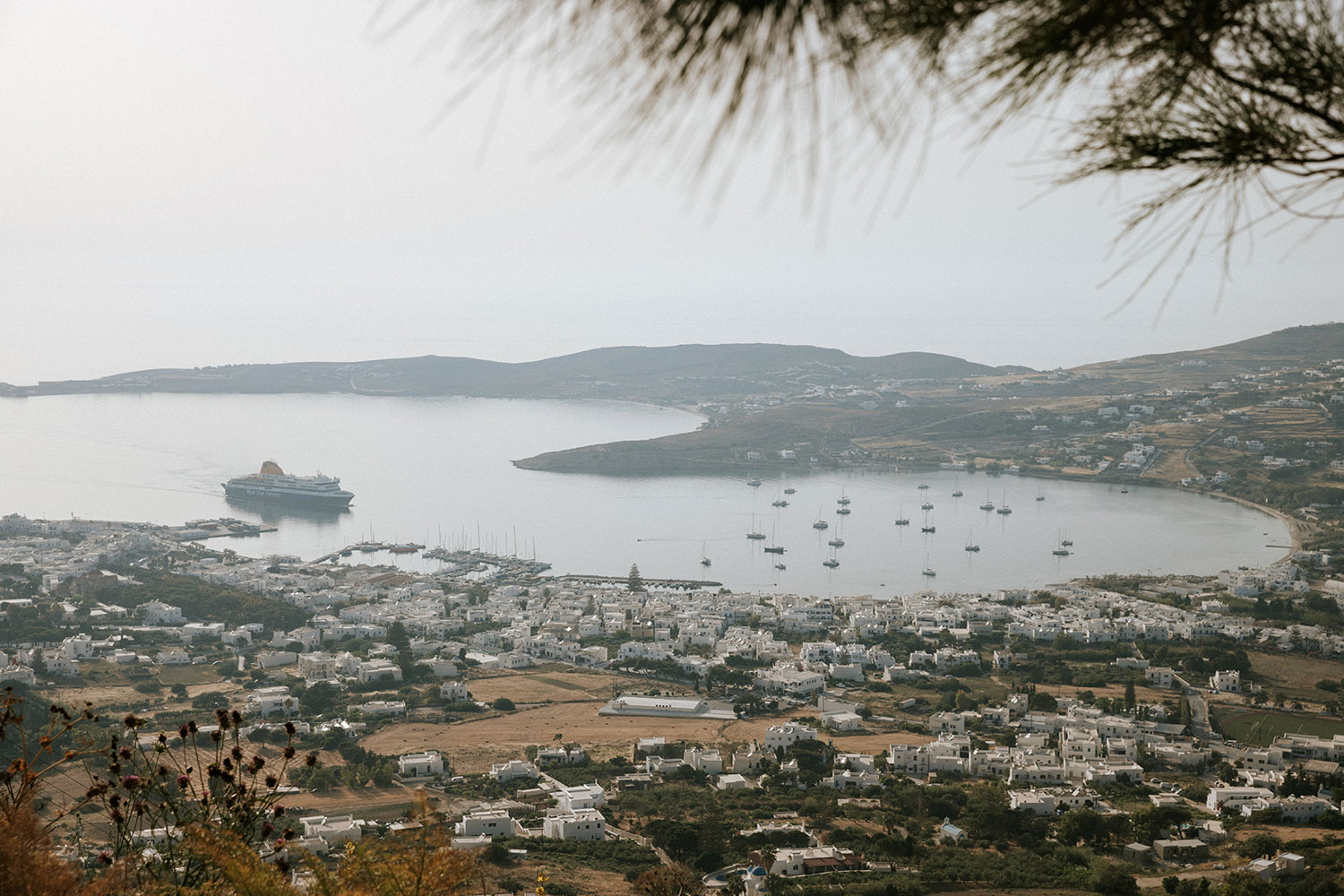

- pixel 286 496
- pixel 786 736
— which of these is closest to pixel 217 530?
pixel 286 496

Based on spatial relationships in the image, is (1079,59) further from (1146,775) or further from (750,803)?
(1146,775)

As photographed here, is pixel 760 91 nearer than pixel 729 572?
Yes

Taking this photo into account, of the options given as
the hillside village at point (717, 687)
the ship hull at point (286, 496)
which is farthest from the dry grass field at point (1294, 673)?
the ship hull at point (286, 496)

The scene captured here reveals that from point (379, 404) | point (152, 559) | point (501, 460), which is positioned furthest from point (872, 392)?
point (152, 559)

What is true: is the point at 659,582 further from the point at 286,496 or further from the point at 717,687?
the point at 286,496

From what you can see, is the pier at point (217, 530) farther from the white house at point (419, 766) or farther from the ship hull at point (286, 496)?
the white house at point (419, 766)

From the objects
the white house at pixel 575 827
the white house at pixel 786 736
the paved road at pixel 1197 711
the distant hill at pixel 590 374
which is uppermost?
the distant hill at pixel 590 374

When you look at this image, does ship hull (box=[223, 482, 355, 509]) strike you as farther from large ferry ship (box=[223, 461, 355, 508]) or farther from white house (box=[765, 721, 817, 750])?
white house (box=[765, 721, 817, 750])
